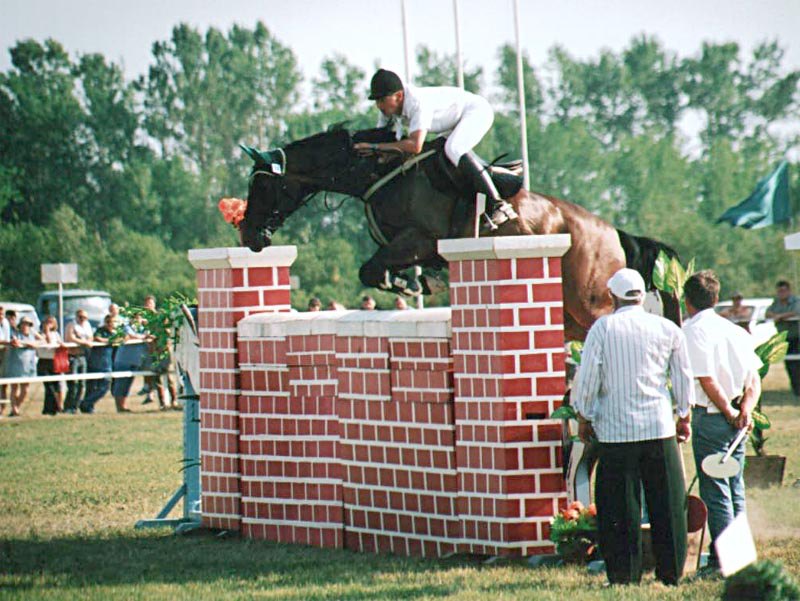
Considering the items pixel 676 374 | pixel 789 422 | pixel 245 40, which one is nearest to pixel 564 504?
pixel 676 374

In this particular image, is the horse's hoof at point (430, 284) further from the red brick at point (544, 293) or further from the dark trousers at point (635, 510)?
the dark trousers at point (635, 510)

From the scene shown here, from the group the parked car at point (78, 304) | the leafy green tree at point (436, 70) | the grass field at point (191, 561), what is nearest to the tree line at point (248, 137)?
the leafy green tree at point (436, 70)

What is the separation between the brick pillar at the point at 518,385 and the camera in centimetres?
813

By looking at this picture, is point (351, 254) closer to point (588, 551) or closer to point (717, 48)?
point (717, 48)

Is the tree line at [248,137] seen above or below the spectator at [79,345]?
above

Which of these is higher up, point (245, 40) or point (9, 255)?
point (245, 40)

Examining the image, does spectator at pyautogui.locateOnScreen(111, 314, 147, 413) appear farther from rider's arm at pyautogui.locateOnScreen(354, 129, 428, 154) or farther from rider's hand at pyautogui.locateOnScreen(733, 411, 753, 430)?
rider's hand at pyautogui.locateOnScreen(733, 411, 753, 430)

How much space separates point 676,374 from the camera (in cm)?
746

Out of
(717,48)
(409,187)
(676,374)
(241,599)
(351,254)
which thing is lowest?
(241,599)

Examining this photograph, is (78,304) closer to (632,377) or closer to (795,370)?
(795,370)

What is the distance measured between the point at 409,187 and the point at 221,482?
8.02ft

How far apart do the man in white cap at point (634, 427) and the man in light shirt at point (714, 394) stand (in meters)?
0.37

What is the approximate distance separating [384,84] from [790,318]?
43.9 feet

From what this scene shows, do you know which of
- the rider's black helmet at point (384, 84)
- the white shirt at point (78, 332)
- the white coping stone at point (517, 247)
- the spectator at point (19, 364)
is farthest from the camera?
the white shirt at point (78, 332)
